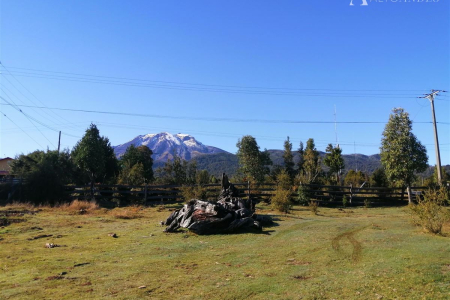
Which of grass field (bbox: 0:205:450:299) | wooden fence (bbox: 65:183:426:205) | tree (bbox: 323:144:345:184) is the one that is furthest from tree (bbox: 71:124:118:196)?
tree (bbox: 323:144:345:184)

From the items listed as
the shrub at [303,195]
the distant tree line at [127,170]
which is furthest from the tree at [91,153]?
the shrub at [303,195]

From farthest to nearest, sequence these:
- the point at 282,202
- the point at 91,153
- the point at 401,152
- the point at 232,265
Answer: the point at 91,153
the point at 401,152
the point at 282,202
the point at 232,265

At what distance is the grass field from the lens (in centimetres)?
514

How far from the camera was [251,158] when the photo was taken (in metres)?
39.8

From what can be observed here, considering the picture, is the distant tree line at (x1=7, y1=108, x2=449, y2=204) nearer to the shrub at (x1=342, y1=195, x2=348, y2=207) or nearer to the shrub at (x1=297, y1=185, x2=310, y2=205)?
the shrub at (x1=297, y1=185, x2=310, y2=205)

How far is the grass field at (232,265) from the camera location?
514 centimetres

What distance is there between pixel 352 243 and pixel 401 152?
1734 centimetres

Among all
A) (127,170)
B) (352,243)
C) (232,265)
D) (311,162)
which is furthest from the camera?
(311,162)

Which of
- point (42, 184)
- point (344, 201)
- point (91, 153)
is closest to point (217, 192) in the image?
point (344, 201)

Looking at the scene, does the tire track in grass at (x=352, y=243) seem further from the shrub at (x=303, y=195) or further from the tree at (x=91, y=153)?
the tree at (x=91, y=153)

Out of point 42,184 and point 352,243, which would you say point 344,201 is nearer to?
point 352,243

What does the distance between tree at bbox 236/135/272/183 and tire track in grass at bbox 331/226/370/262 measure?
27446 millimetres

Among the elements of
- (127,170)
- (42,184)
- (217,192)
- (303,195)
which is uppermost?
(127,170)

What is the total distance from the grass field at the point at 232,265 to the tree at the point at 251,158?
27384mm
